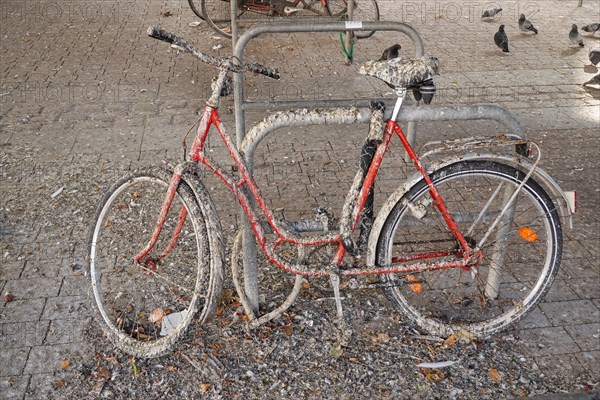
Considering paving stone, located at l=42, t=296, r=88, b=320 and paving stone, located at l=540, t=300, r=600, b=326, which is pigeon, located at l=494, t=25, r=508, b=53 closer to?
paving stone, located at l=540, t=300, r=600, b=326

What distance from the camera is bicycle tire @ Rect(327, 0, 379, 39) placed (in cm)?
858

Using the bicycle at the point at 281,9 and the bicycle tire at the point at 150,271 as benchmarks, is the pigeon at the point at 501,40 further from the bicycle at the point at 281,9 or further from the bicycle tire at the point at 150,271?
the bicycle tire at the point at 150,271

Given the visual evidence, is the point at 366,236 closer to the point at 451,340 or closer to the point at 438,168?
the point at 438,168

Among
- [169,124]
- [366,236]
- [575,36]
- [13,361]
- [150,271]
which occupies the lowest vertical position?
[575,36]

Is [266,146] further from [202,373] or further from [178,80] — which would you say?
[202,373]

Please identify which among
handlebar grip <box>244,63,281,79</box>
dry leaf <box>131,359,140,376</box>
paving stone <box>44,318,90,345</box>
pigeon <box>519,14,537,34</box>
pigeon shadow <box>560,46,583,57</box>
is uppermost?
handlebar grip <box>244,63,281,79</box>

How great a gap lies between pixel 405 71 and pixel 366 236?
34.8 inches

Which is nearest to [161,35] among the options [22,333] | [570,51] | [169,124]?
[22,333]

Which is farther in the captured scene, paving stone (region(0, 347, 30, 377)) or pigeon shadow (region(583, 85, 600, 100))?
pigeon shadow (region(583, 85, 600, 100))

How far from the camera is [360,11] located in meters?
10.2

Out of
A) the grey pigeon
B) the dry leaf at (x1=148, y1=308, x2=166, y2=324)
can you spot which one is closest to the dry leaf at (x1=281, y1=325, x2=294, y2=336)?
the dry leaf at (x1=148, y1=308, x2=166, y2=324)

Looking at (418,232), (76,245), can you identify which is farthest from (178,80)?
(418,232)

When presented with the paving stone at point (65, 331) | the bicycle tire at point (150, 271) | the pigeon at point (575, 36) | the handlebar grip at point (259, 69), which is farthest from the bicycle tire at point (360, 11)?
the paving stone at point (65, 331)

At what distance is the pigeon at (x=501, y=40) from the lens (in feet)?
26.6
